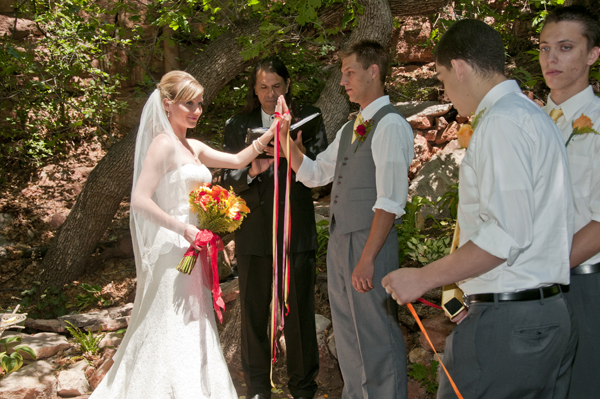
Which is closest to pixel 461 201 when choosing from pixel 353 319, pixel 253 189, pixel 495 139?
pixel 495 139

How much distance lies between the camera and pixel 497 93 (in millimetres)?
1688

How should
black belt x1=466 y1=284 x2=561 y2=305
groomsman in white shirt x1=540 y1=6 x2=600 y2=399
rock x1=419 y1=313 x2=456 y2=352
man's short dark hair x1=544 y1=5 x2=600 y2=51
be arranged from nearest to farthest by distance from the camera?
black belt x1=466 y1=284 x2=561 y2=305 → groomsman in white shirt x1=540 y1=6 x2=600 y2=399 → man's short dark hair x1=544 y1=5 x2=600 y2=51 → rock x1=419 y1=313 x2=456 y2=352

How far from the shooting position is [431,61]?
362 inches

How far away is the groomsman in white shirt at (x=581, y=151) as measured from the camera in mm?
2074

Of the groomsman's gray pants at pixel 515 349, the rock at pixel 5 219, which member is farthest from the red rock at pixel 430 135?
the rock at pixel 5 219

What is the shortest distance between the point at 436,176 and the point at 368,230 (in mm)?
3395

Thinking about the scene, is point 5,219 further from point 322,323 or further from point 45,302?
point 322,323

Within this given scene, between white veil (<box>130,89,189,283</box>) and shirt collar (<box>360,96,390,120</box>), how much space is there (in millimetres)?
1245

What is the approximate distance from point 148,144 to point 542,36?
7.80 feet

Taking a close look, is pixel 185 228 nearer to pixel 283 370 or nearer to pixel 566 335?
pixel 283 370

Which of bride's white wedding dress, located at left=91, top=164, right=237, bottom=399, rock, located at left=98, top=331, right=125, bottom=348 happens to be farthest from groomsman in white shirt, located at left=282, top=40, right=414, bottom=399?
rock, located at left=98, top=331, right=125, bottom=348

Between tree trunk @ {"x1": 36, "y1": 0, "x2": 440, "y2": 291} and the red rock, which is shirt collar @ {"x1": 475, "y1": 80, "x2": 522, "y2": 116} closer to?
tree trunk @ {"x1": 36, "y1": 0, "x2": 440, "y2": 291}

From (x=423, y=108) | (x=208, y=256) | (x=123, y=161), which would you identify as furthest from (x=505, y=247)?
(x=423, y=108)

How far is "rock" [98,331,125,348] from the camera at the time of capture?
4516mm
